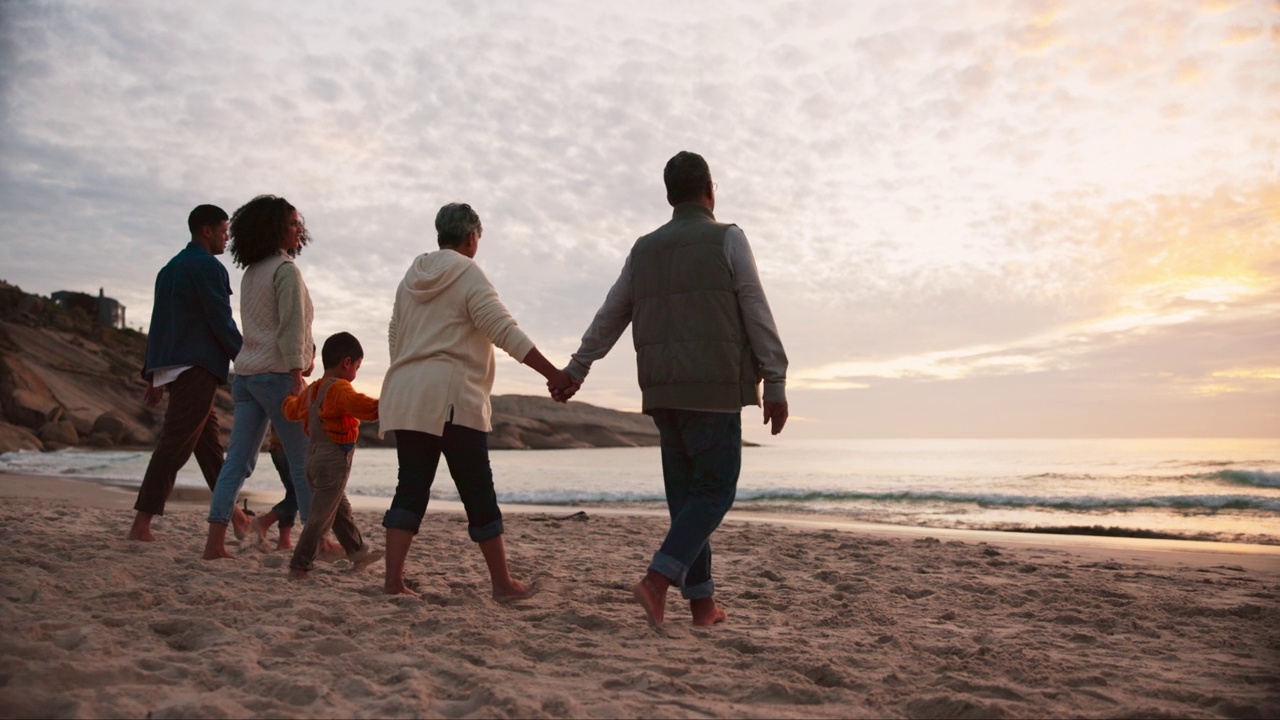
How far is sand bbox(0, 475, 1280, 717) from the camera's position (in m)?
2.36

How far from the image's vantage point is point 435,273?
3.71 meters

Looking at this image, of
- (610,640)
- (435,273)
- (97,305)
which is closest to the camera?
(610,640)

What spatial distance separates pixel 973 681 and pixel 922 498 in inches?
466

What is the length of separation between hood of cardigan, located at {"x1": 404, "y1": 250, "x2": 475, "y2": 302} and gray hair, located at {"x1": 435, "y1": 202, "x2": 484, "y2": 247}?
92 mm

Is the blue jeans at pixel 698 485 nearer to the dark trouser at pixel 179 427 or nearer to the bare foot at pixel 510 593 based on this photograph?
the bare foot at pixel 510 593

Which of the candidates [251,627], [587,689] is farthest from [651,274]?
[251,627]

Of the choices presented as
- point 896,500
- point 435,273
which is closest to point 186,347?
point 435,273

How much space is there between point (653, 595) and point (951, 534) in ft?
19.9

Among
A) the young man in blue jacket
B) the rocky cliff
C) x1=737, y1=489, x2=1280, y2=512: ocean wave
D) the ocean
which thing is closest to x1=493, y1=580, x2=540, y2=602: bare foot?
the young man in blue jacket

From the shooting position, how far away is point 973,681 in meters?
2.63

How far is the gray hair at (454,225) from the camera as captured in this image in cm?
388

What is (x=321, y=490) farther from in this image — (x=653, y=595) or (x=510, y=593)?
(x=653, y=595)

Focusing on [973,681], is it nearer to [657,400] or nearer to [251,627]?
[657,400]

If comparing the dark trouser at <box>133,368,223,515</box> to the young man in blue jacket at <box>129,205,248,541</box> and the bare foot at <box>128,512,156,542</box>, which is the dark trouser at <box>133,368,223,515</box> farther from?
the bare foot at <box>128,512,156,542</box>
